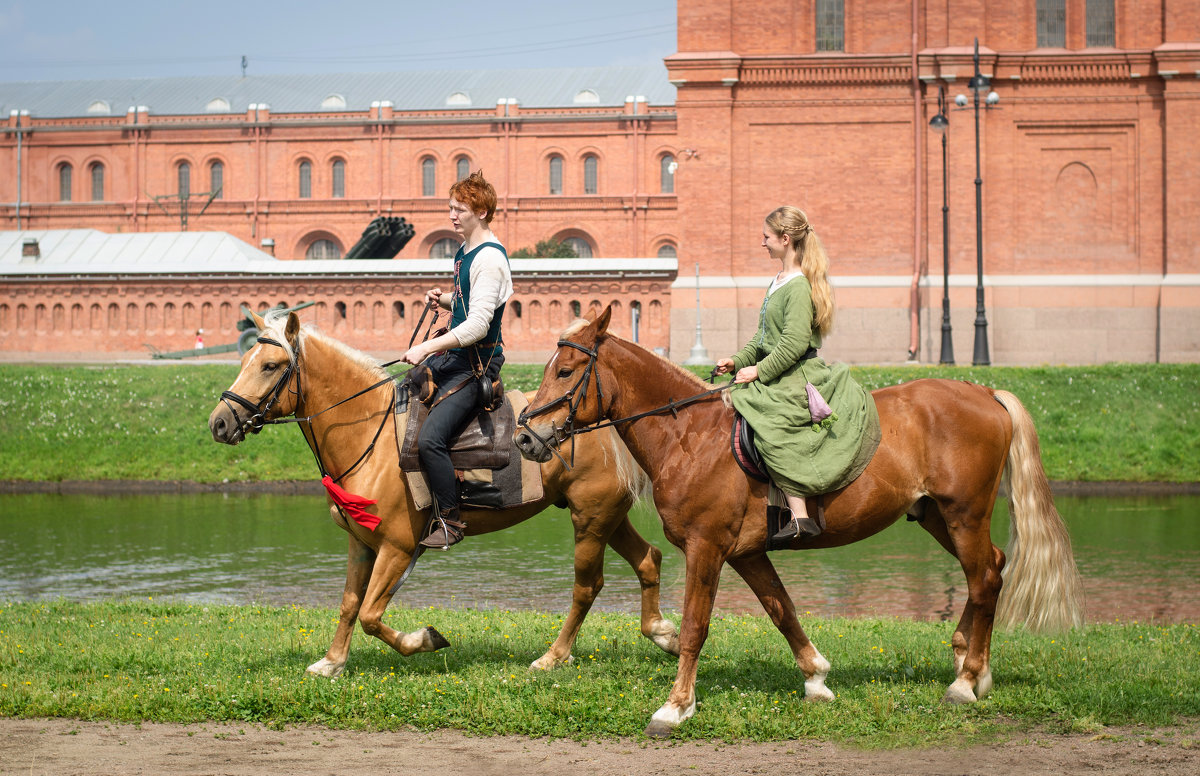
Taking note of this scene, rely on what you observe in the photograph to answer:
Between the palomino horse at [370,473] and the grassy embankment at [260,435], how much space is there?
15.1 meters

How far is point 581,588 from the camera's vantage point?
7.74 meters

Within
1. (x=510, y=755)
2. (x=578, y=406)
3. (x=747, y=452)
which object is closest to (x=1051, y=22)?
(x=747, y=452)

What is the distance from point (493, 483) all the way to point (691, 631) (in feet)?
5.84

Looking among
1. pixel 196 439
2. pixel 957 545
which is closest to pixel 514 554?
pixel 957 545

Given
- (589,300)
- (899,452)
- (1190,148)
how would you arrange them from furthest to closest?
1. (589,300)
2. (1190,148)
3. (899,452)

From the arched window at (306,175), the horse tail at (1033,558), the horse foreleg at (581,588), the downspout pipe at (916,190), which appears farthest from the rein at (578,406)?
the arched window at (306,175)

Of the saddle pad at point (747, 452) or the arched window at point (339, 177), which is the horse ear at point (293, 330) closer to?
the saddle pad at point (747, 452)

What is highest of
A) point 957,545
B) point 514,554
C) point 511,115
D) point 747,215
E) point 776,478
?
point 511,115

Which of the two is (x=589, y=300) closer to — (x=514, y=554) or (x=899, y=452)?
(x=514, y=554)

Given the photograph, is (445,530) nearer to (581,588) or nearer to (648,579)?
(581,588)

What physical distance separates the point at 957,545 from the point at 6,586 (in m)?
10.4

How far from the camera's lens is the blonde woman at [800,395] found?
20.9 ft

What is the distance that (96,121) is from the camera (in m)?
69.8

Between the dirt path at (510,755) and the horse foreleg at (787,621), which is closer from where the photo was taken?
the dirt path at (510,755)
